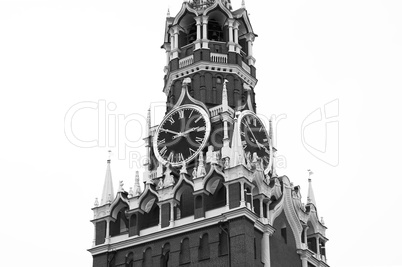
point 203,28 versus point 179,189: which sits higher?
point 203,28

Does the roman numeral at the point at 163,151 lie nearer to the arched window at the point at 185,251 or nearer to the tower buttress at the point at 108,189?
the tower buttress at the point at 108,189

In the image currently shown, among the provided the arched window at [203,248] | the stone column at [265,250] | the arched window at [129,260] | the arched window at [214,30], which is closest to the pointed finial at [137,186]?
the arched window at [129,260]

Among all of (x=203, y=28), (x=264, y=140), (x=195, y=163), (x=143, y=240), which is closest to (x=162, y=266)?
(x=143, y=240)

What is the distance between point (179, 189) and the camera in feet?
210

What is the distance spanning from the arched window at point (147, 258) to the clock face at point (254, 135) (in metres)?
9.84

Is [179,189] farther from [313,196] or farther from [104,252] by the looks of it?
[313,196]

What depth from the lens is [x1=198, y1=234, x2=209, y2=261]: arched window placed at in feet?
200

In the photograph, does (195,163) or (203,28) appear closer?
(195,163)

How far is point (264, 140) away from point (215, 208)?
962cm

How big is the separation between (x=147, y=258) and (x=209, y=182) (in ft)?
21.1

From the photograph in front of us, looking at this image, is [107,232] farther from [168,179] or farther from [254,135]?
[254,135]

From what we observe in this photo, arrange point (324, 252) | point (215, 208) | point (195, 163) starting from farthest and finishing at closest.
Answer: point (324, 252)
point (195, 163)
point (215, 208)

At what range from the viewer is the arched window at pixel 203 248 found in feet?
200

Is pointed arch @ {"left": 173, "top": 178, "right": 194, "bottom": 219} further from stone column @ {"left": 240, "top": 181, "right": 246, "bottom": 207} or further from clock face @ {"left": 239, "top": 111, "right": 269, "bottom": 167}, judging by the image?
clock face @ {"left": 239, "top": 111, "right": 269, "bottom": 167}
